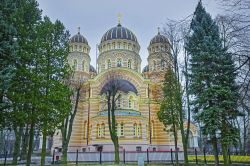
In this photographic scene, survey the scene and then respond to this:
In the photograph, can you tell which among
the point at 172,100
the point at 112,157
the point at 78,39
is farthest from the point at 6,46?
the point at 78,39

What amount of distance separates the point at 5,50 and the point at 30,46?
2405mm

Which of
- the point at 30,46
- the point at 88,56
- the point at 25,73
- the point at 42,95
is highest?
the point at 88,56

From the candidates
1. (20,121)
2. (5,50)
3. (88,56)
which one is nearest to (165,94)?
(20,121)

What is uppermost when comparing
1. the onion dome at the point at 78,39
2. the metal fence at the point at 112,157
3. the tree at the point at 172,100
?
the onion dome at the point at 78,39

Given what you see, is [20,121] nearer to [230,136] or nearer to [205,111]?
[205,111]

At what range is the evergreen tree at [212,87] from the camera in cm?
1541

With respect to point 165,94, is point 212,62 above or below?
above

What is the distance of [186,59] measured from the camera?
19859 millimetres

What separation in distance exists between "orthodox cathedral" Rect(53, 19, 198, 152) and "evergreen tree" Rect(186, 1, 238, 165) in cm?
653

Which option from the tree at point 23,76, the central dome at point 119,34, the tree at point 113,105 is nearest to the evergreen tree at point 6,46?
the tree at point 23,76

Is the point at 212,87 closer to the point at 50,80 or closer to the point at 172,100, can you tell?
the point at 172,100

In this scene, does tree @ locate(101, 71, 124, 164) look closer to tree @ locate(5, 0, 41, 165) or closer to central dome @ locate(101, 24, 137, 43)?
tree @ locate(5, 0, 41, 165)

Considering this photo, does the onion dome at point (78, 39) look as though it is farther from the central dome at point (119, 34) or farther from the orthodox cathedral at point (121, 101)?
the central dome at point (119, 34)

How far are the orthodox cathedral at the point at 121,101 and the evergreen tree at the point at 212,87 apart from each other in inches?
257
